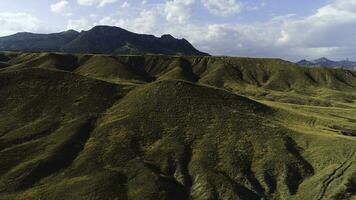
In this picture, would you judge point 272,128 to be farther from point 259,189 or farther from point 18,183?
point 18,183

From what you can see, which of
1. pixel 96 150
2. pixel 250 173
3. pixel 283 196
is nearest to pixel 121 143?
pixel 96 150

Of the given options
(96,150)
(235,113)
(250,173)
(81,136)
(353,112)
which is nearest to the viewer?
(250,173)

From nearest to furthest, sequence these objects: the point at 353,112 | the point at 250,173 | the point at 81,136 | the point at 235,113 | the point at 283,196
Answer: the point at 283,196 < the point at 250,173 < the point at 81,136 < the point at 235,113 < the point at 353,112

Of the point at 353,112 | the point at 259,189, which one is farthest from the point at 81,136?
the point at 353,112

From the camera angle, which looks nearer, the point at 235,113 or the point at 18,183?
the point at 18,183

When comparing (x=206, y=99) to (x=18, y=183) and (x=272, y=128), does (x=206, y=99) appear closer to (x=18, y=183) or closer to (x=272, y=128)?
(x=272, y=128)

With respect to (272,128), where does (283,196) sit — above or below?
below
